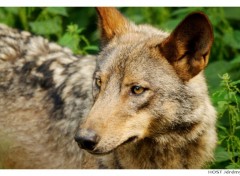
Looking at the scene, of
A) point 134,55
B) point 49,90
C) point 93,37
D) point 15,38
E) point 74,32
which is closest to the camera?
point 134,55

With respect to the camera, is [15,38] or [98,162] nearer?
[98,162]

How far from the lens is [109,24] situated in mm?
5699

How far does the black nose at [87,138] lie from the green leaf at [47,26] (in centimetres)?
328

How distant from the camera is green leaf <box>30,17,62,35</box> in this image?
25.8 ft

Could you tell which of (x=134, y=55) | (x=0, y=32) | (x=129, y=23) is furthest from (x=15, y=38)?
(x=134, y=55)

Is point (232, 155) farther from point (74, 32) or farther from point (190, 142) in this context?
point (74, 32)

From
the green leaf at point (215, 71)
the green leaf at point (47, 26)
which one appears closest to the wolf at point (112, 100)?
the green leaf at point (47, 26)

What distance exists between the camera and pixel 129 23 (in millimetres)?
5867

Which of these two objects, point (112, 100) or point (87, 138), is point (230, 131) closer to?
point (112, 100)

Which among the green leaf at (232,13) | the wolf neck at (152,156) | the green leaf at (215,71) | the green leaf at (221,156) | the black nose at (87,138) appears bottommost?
the green leaf at (221,156)

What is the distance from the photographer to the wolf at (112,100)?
505cm

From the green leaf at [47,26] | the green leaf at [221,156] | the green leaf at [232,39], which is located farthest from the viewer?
the green leaf at [47,26]

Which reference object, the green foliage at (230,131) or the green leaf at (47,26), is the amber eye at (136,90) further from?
the green leaf at (47,26)
